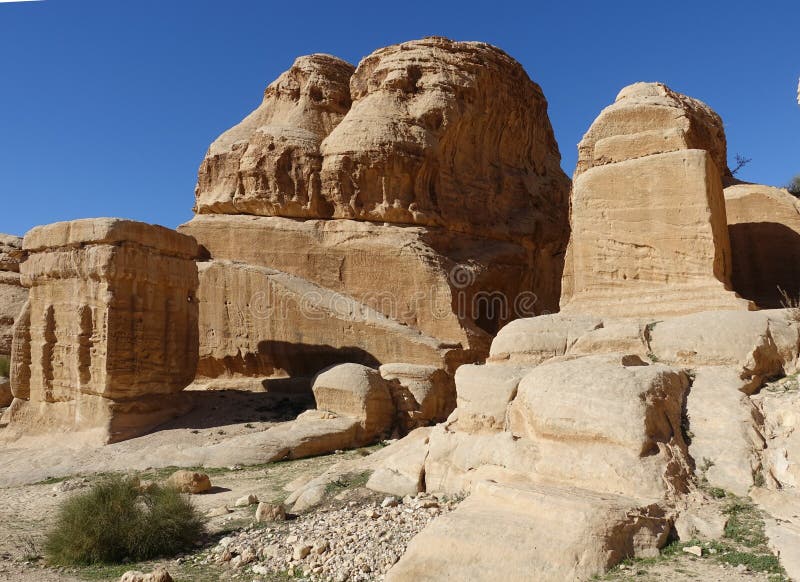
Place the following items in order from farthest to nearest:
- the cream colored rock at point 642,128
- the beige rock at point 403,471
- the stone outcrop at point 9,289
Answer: the stone outcrop at point 9,289 → the cream colored rock at point 642,128 → the beige rock at point 403,471

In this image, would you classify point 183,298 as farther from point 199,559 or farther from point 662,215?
point 662,215

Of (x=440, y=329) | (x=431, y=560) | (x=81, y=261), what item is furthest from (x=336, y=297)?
(x=431, y=560)

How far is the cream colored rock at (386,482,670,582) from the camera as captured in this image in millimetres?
4555

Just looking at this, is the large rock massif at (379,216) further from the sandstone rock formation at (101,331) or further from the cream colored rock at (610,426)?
the cream colored rock at (610,426)

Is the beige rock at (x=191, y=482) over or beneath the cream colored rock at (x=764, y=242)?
beneath

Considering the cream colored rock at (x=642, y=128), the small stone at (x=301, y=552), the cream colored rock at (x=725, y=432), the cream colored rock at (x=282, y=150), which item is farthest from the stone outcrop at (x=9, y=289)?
the cream colored rock at (x=725, y=432)

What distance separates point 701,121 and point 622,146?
170 cm

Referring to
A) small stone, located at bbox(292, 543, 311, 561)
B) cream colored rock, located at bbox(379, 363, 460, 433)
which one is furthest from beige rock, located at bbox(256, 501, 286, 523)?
cream colored rock, located at bbox(379, 363, 460, 433)

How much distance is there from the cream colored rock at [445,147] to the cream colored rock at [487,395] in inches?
563

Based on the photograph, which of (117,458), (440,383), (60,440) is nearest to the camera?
(117,458)

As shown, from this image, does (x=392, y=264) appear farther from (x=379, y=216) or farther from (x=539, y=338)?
(x=539, y=338)

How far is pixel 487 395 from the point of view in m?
7.21

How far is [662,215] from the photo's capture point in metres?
9.00

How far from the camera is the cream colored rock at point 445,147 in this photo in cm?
2167
